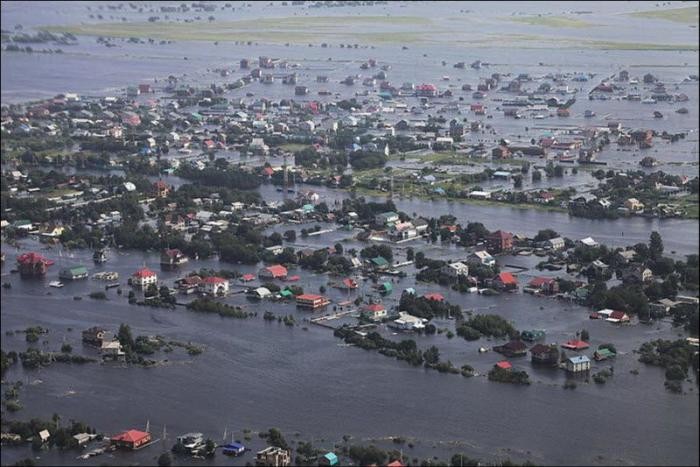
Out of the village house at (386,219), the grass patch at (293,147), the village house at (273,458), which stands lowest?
the grass patch at (293,147)

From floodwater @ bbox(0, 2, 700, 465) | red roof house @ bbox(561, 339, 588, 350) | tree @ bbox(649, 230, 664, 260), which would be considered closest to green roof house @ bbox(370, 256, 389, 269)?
floodwater @ bbox(0, 2, 700, 465)

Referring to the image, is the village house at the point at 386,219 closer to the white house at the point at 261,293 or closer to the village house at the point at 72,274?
the white house at the point at 261,293

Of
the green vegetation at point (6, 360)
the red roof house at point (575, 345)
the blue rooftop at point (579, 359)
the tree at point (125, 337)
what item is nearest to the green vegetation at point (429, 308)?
the red roof house at point (575, 345)

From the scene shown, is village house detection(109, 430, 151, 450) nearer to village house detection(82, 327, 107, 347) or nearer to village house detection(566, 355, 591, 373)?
village house detection(82, 327, 107, 347)

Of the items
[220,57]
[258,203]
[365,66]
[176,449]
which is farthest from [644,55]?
[176,449]

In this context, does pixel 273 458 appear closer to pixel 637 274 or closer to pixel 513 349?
pixel 513 349

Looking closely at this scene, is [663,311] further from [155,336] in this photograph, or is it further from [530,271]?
[155,336]
